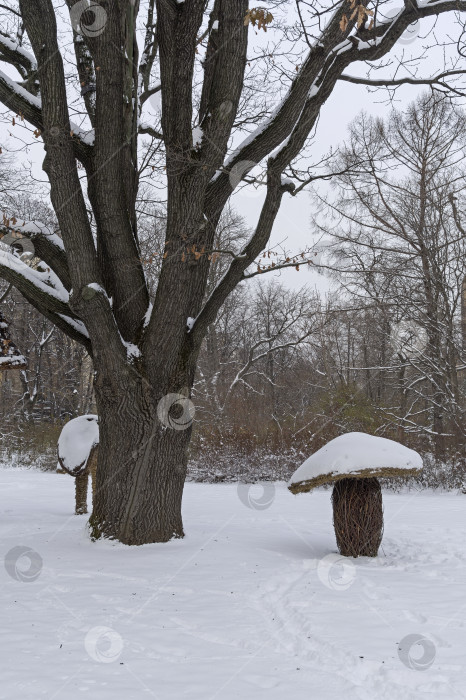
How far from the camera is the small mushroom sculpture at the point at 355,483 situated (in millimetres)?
5020

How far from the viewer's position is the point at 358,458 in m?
4.97

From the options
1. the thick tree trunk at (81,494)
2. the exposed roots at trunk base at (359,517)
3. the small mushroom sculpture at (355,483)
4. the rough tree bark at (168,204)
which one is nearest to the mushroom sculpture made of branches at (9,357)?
the rough tree bark at (168,204)

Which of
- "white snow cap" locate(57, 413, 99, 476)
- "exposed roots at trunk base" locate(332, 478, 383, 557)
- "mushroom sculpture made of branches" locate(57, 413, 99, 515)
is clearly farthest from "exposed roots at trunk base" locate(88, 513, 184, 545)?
"white snow cap" locate(57, 413, 99, 476)

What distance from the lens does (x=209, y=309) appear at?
223 inches

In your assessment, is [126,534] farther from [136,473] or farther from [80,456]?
[80,456]

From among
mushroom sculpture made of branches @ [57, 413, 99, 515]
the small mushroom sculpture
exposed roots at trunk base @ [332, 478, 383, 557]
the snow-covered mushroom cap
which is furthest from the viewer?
mushroom sculpture made of branches @ [57, 413, 99, 515]

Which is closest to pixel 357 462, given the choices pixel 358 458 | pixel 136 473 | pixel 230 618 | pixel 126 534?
pixel 358 458

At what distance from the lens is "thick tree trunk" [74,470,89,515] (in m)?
8.09

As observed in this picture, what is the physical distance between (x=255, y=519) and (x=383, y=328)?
7855 millimetres

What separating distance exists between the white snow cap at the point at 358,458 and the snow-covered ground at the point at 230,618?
82cm

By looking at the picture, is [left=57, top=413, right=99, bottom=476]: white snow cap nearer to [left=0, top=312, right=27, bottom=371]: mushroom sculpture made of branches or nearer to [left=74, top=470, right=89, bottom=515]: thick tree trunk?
[left=74, top=470, right=89, bottom=515]: thick tree trunk

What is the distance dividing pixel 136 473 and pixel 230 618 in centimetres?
219

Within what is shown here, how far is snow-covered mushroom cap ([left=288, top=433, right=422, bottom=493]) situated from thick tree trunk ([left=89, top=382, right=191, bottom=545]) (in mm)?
1322

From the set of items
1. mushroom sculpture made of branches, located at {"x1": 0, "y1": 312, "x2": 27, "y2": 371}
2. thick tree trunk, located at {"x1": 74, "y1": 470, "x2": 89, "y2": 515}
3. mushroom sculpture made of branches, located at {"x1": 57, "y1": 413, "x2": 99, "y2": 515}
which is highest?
mushroom sculpture made of branches, located at {"x1": 0, "y1": 312, "x2": 27, "y2": 371}
